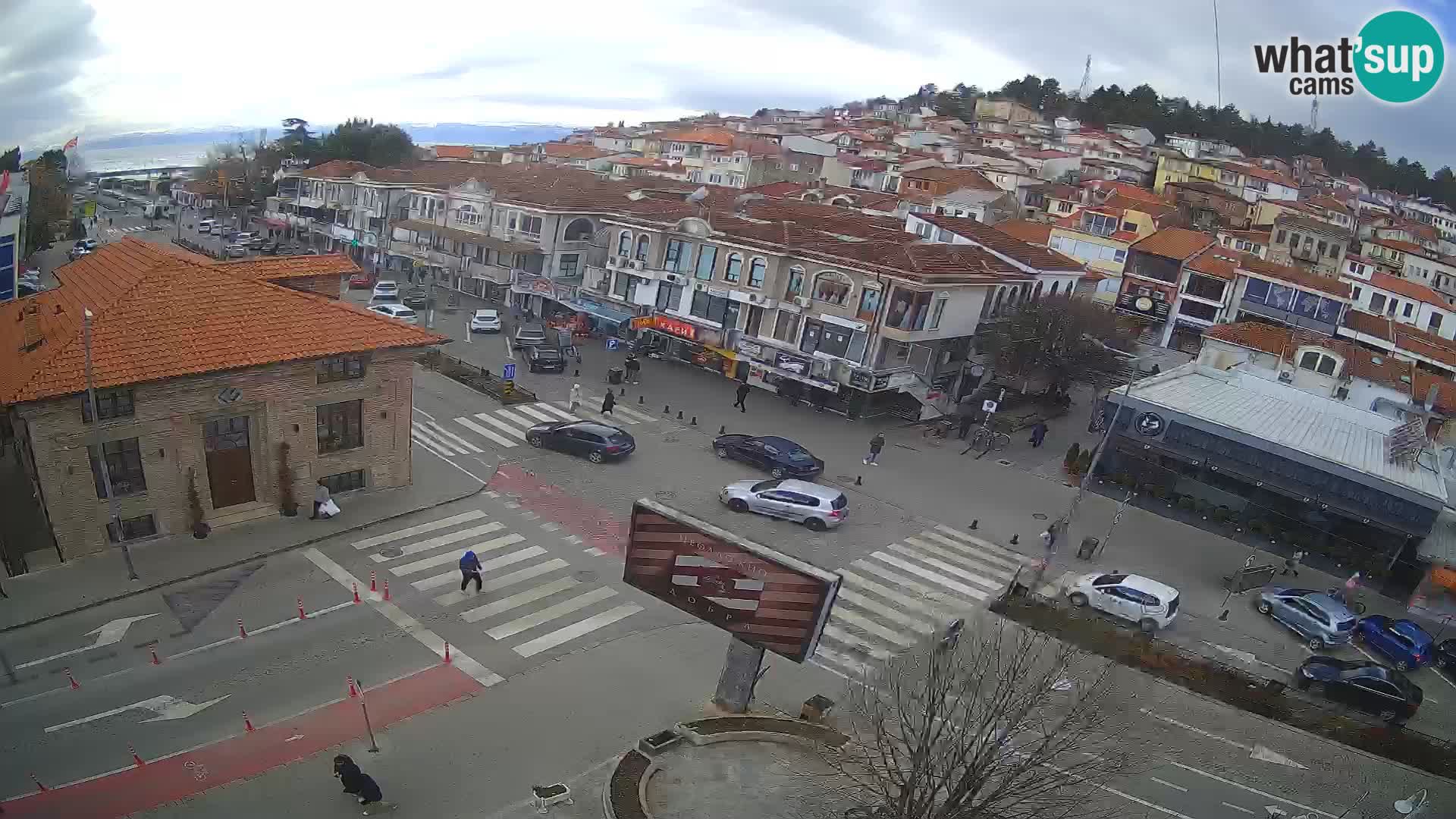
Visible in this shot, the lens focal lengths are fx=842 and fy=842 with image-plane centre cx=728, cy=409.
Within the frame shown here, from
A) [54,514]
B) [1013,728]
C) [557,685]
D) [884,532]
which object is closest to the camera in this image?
[1013,728]

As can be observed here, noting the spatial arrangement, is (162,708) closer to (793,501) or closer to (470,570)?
(470,570)

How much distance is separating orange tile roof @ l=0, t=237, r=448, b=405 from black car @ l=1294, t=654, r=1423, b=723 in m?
25.3

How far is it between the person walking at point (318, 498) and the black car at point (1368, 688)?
26257mm

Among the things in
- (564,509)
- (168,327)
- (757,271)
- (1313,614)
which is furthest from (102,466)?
(1313,614)

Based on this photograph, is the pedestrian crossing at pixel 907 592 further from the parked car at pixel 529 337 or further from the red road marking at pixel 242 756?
the parked car at pixel 529 337

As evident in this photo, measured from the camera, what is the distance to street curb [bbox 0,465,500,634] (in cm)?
1828

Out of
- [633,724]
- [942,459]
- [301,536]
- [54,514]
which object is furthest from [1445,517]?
[54,514]

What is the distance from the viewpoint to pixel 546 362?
4019 centimetres

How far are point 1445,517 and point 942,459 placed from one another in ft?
55.7

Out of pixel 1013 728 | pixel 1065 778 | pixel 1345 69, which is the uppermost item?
pixel 1345 69

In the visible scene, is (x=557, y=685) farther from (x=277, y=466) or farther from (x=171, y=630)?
(x=277, y=466)

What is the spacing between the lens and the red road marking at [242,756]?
13.4 meters

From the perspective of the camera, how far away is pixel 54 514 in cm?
1983

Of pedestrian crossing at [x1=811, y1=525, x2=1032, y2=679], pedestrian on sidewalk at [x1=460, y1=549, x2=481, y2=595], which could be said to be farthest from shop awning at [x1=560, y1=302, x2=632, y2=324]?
pedestrian on sidewalk at [x1=460, y1=549, x2=481, y2=595]
